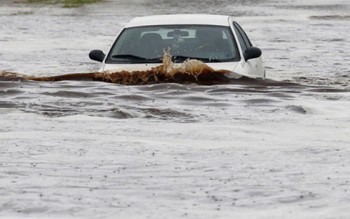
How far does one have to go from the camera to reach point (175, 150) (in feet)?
35.0

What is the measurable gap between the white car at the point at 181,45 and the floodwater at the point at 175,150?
0.95 ft

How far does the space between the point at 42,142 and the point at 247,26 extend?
27.7 meters

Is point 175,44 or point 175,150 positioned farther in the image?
point 175,44

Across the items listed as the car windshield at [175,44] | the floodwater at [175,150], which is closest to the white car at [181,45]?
the car windshield at [175,44]

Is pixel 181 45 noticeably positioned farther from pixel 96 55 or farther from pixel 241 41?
pixel 241 41

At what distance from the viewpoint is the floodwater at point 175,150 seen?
818 cm

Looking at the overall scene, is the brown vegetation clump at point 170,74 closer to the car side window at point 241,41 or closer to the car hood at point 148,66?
the car hood at point 148,66

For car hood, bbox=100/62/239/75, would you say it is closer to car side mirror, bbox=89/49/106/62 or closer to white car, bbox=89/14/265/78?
white car, bbox=89/14/265/78

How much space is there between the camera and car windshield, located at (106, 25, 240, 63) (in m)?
15.4

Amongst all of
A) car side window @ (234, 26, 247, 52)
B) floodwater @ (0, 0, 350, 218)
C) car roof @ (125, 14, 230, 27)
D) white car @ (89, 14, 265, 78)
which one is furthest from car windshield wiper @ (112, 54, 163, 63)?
car side window @ (234, 26, 247, 52)

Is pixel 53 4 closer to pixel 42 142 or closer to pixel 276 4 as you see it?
pixel 276 4

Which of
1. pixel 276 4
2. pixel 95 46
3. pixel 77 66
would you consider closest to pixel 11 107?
pixel 77 66

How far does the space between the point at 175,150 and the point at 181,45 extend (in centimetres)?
509

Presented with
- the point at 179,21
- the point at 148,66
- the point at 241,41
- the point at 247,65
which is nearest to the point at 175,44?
the point at 179,21
